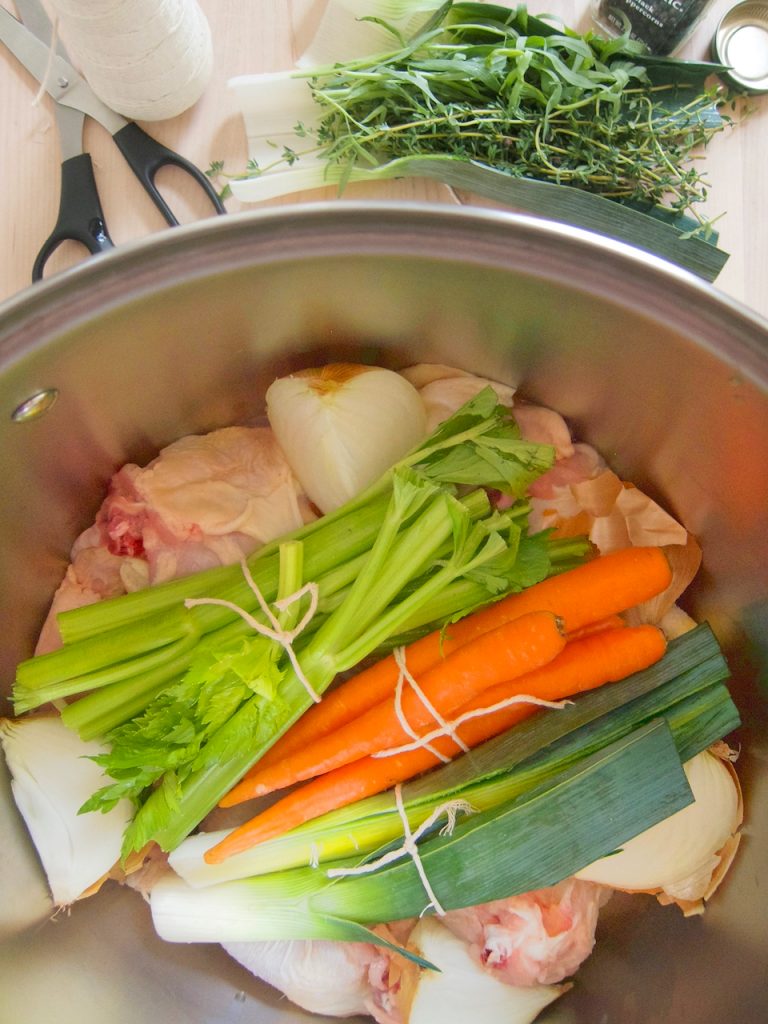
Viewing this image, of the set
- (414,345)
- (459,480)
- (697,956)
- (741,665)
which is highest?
(414,345)

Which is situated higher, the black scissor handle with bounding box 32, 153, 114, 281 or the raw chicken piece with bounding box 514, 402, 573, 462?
the black scissor handle with bounding box 32, 153, 114, 281

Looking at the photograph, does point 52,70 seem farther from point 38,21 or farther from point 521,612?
point 521,612

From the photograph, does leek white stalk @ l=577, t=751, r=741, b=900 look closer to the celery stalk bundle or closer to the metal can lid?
the celery stalk bundle

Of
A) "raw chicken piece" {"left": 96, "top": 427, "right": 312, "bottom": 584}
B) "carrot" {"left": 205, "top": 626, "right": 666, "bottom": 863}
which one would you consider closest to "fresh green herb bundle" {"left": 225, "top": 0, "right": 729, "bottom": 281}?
"raw chicken piece" {"left": 96, "top": 427, "right": 312, "bottom": 584}

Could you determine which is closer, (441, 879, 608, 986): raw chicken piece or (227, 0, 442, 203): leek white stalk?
(441, 879, 608, 986): raw chicken piece

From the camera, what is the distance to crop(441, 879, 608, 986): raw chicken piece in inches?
32.1

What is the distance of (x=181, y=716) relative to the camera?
76cm

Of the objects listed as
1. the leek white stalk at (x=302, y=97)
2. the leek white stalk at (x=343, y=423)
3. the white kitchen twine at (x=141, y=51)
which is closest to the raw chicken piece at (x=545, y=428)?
the leek white stalk at (x=343, y=423)

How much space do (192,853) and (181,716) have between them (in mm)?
202

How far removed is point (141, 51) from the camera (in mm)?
808

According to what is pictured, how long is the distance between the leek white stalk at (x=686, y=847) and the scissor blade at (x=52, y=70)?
1072 mm

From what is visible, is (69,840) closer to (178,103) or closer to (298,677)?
(298,677)

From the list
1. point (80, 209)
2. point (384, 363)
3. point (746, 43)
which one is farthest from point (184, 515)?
point (746, 43)

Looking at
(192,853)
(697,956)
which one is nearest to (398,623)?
(192,853)
